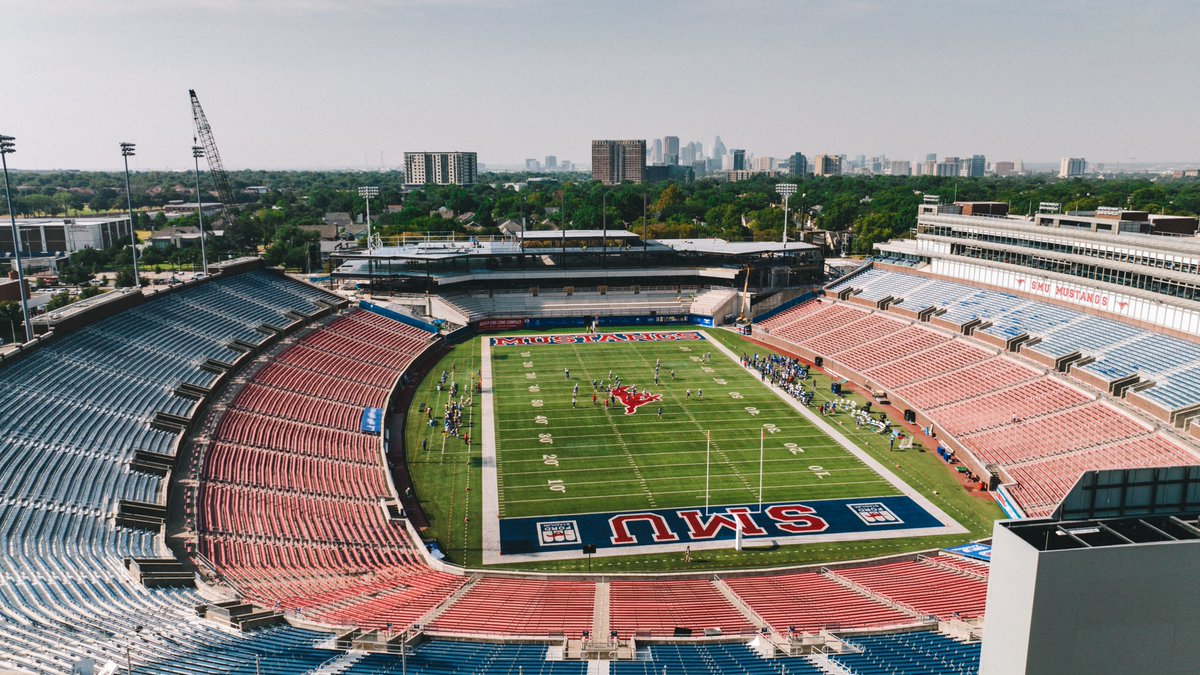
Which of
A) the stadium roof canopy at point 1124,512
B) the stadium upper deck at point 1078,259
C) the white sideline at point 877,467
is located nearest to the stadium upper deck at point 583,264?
the stadium upper deck at point 1078,259

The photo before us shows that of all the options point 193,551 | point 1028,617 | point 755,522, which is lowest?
point 755,522

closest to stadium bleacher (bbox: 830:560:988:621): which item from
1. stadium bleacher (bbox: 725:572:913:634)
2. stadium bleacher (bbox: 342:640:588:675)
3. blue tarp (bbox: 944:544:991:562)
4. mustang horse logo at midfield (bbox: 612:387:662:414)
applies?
stadium bleacher (bbox: 725:572:913:634)

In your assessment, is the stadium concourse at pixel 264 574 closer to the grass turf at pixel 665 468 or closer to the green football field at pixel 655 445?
the grass turf at pixel 665 468

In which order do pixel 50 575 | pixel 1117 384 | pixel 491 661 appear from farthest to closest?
pixel 1117 384 < pixel 50 575 < pixel 491 661

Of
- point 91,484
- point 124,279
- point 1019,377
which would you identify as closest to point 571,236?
point 1019,377

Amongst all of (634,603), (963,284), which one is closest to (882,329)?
(963,284)

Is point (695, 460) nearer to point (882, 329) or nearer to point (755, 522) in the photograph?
point (755, 522)

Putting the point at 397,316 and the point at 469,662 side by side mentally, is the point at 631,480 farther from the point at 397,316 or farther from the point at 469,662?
the point at 397,316
